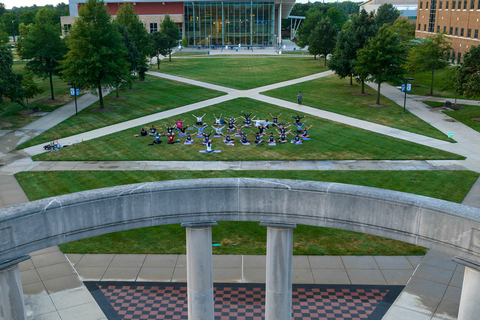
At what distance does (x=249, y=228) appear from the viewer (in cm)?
2128

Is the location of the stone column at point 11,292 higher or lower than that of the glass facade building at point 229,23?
lower

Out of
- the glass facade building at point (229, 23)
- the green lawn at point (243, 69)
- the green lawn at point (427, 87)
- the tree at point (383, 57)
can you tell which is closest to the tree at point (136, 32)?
the green lawn at point (243, 69)

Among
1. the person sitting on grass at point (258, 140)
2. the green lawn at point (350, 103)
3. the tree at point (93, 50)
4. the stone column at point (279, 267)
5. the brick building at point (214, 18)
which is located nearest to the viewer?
the stone column at point (279, 267)

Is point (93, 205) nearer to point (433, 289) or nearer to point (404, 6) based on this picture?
point (433, 289)

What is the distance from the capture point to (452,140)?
34.1 m

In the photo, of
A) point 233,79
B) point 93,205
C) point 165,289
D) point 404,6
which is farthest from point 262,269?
point 404,6

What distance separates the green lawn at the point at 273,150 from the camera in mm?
30641

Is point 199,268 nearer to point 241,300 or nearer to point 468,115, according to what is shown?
point 241,300

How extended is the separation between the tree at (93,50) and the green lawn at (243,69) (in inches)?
632

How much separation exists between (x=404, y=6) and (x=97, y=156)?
120714 mm

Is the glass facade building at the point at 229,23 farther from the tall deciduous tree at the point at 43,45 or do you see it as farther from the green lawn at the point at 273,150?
the green lawn at the point at 273,150

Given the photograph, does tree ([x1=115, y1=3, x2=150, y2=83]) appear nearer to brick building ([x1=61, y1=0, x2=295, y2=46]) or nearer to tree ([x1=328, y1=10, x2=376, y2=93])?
tree ([x1=328, y1=10, x2=376, y2=93])

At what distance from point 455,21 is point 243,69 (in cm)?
3723

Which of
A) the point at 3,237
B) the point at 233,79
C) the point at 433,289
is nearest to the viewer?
the point at 3,237
